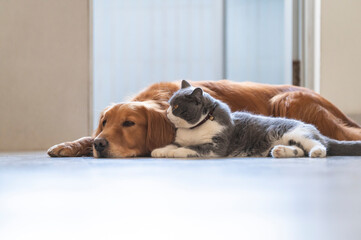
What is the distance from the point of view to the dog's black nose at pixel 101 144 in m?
2.40

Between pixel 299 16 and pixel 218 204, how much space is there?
144 inches

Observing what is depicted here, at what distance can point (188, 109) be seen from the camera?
2.44 meters

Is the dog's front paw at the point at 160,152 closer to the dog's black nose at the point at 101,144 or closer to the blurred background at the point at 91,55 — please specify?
the dog's black nose at the point at 101,144

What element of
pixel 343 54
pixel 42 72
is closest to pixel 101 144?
pixel 42 72

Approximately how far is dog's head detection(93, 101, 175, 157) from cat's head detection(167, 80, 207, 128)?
0.09m

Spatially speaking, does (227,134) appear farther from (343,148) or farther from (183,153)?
(343,148)

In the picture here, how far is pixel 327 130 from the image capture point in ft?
9.37

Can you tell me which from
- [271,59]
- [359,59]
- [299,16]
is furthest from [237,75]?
[359,59]

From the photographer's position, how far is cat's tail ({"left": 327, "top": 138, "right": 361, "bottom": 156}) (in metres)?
2.42

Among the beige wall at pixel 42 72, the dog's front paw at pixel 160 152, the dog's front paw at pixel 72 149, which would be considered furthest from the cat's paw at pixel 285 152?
the beige wall at pixel 42 72

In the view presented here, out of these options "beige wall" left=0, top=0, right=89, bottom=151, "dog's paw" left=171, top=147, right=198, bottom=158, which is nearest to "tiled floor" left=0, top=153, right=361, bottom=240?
"dog's paw" left=171, top=147, right=198, bottom=158

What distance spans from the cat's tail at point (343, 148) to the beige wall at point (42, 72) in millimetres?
2270

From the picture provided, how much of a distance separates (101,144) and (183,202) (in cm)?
134

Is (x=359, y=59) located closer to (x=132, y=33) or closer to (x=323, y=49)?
(x=323, y=49)
